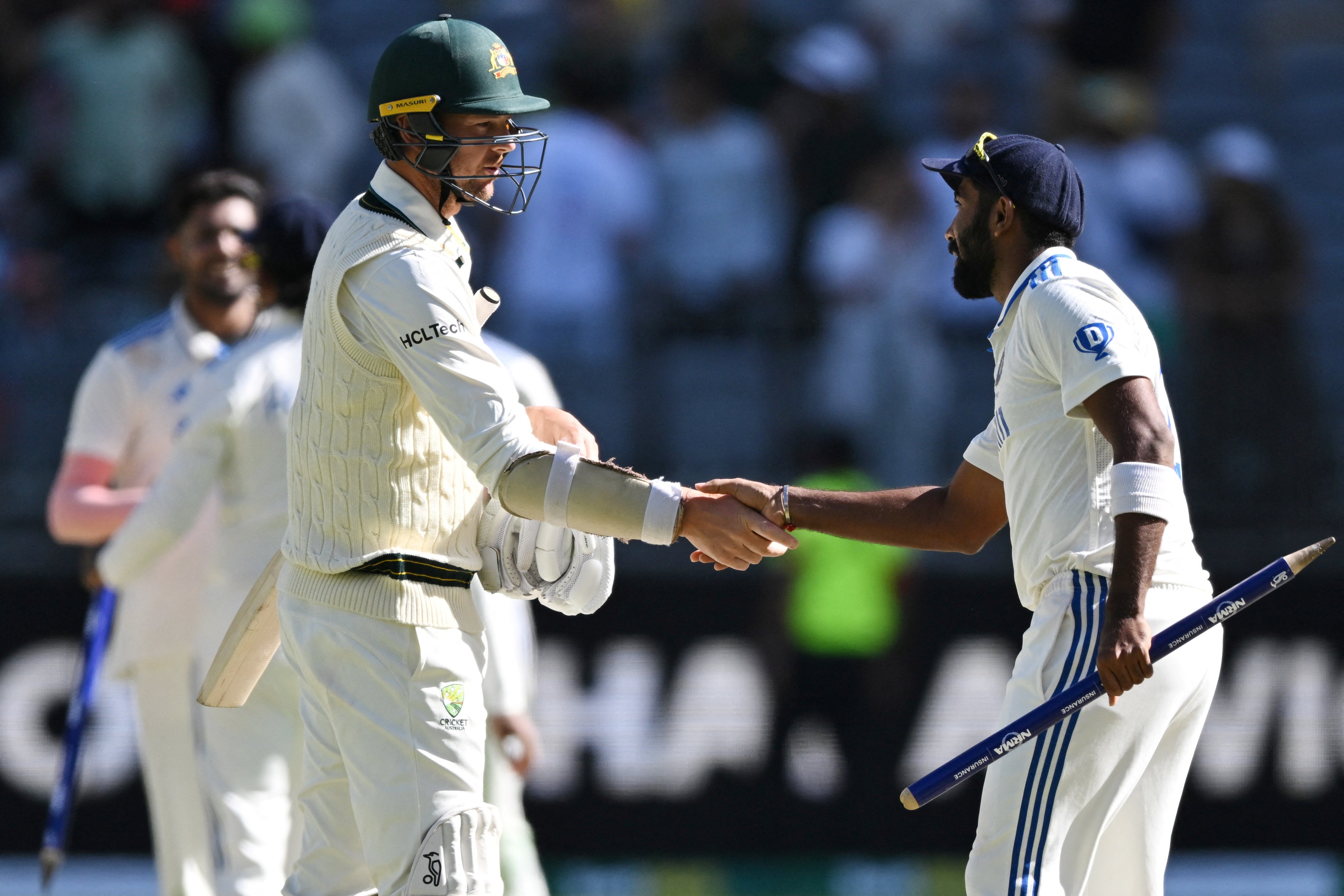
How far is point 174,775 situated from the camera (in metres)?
5.45

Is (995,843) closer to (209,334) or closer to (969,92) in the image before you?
(209,334)

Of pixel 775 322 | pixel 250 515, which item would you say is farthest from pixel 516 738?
pixel 775 322

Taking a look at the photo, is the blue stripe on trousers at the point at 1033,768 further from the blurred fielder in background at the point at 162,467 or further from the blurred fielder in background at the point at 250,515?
the blurred fielder in background at the point at 162,467

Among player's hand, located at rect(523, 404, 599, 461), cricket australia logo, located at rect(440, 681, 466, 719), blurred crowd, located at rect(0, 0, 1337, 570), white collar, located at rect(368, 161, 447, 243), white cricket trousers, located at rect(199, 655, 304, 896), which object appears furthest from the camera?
blurred crowd, located at rect(0, 0, 1337, 570)

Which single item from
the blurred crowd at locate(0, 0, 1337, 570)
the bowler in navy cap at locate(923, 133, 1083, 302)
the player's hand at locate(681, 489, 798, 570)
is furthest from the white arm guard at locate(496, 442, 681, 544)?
the blurred crowd at locate(0, 0, 1337, 570)

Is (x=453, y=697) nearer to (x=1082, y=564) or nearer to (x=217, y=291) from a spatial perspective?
(x=1082, y=564)

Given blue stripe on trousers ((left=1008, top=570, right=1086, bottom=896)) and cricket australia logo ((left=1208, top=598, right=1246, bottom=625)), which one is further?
blue stripe on trousers ((left=1008, top=570, right=1086, bottom=896))

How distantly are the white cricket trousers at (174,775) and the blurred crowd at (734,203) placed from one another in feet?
10.5

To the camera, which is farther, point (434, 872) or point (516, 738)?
point (516, 738)

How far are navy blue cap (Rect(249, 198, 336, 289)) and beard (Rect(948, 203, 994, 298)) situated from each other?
1.89 m

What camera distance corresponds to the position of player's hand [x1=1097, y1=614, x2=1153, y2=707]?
3.49 meters

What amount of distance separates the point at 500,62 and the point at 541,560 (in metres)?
1.14

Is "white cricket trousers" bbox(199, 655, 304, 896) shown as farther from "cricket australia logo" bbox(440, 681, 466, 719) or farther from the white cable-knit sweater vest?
"cricket australia logo" bbox(440, 681, 466, 719)

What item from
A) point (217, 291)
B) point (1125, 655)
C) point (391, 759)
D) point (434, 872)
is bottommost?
point (434, 872)
